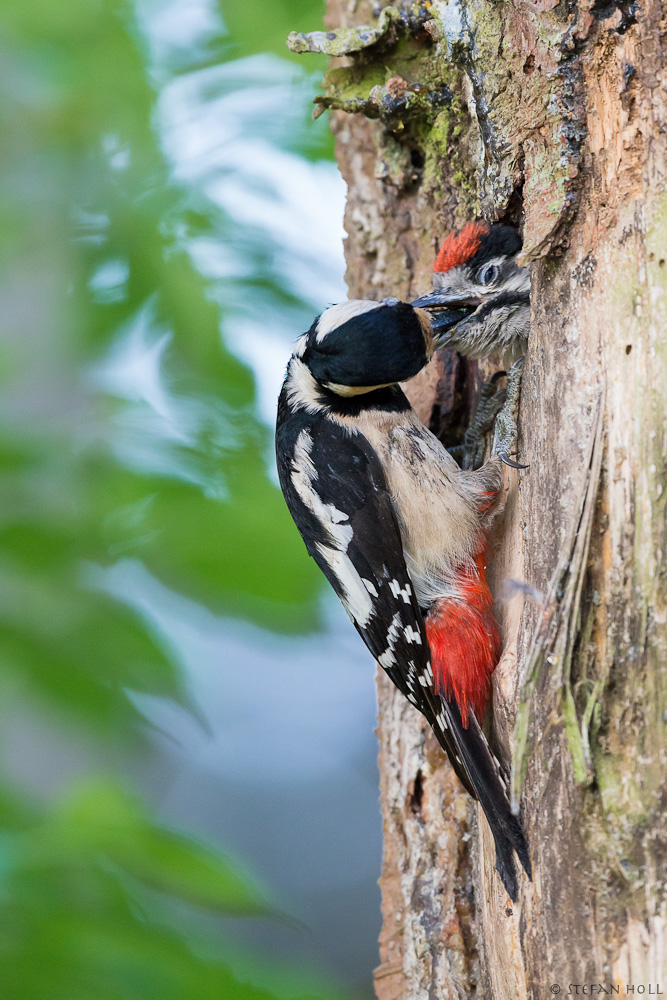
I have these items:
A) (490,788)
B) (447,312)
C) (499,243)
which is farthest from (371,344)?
(490,788)

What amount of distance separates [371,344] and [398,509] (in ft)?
1.08

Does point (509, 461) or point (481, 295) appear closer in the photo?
point (509, 461)

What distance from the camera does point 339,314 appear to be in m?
1.54

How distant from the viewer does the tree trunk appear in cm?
102

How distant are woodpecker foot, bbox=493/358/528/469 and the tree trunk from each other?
0.05 m

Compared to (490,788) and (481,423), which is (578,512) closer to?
(490,788)

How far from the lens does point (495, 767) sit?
1350 millimetres

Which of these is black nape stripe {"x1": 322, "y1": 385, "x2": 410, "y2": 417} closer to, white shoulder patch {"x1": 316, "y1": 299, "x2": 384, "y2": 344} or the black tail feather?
white shoulder patch {"x1": 316, "y1": 299, "x2": 384, "y2": 344}

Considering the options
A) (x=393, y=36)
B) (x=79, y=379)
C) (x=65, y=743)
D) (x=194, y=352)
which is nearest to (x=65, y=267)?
(x=79, y=379)

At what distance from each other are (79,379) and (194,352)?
358mm

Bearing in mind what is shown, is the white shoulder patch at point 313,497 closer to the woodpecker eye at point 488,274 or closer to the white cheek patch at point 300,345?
the white cheek patch at point 300,345

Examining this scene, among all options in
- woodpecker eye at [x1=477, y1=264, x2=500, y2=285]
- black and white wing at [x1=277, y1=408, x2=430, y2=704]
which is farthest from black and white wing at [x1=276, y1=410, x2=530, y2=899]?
woodpecker eye at [x1=477, y1=264, x2=500, y2=285]

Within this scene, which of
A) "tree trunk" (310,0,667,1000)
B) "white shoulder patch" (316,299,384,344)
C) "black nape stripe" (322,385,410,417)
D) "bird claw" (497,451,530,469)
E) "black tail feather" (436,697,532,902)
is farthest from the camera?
"black nape stripe" (322,385,410,417)

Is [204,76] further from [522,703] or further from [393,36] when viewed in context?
[522,703]
